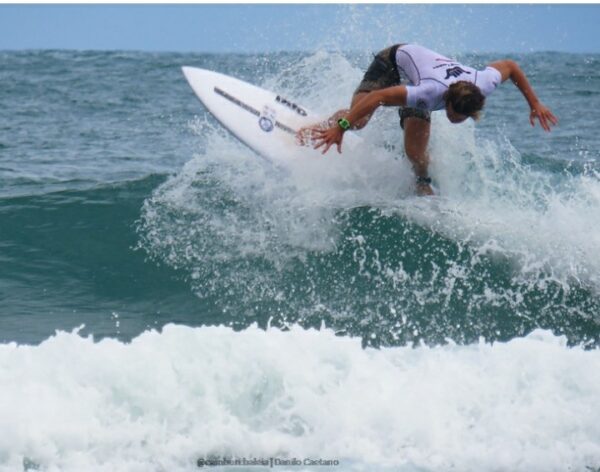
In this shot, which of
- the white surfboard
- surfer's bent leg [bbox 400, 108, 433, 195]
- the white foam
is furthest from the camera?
the white surfboard

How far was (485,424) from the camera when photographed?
4340mm

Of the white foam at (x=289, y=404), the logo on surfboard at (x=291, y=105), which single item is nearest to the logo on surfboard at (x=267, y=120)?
the logo on surfboard at (x=291, y=105)

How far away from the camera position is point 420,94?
237 inches

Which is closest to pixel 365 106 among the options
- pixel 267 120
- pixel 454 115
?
pixel 454 115

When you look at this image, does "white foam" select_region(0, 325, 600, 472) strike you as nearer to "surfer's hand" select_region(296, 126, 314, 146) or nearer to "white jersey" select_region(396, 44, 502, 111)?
"white jersey" select_region(396, 44, 502, 111)

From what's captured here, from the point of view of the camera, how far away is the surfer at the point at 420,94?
5.89 m

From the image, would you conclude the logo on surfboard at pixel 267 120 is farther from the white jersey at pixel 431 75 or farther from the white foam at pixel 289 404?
the white foam at pixel 289 404

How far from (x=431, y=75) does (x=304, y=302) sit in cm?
191

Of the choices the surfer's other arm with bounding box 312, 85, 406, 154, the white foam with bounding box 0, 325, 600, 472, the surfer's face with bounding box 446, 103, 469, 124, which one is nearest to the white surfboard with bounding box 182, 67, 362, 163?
the surfer's other arm with bounding box 312, 85, 406, 154

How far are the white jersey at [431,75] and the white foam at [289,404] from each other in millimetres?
1994

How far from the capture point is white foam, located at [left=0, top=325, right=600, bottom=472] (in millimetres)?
4117

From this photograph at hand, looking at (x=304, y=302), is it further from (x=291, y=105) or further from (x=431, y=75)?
(x=291, y=105)

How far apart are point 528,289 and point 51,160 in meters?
6.67

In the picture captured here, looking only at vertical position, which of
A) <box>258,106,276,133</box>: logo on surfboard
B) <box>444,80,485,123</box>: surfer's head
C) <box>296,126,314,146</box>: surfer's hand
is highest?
<box>444,80,485,123</box>: surfer's head
